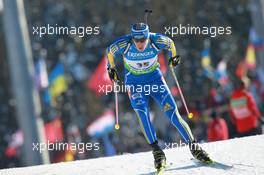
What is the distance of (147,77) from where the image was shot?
8.79 metres

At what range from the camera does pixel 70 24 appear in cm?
2494

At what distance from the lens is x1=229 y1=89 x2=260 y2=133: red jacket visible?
11.8 m

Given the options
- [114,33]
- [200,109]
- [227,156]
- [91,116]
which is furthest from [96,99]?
[227,156]

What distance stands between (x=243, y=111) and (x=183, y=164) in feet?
10.5

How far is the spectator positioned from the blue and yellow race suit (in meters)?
3.21

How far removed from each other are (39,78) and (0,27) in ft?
21.7

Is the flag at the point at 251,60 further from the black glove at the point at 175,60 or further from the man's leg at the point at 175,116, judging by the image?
the man's leg at the point at 175,116

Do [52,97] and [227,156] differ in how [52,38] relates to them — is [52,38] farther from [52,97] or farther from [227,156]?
[227,156]

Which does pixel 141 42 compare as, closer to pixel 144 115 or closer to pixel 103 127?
pixel 144 115

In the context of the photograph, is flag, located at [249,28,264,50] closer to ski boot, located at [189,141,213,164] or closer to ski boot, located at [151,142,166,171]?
ski boot, located at [189,141,213,164]

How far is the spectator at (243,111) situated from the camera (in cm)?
1183
